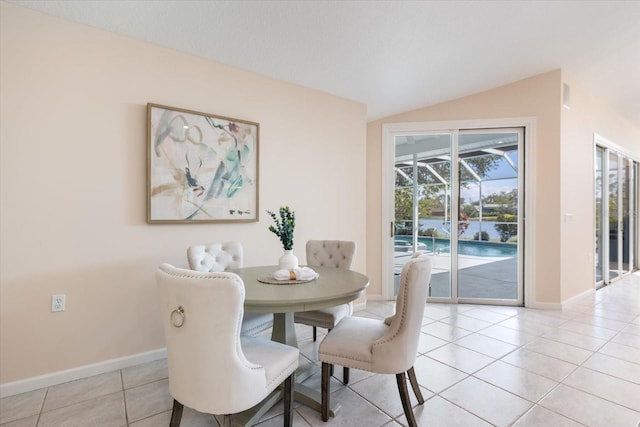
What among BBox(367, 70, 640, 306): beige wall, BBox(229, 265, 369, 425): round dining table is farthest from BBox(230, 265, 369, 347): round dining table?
BBox(367, 70, 640, 306): beige wall

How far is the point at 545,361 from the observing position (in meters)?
2.53

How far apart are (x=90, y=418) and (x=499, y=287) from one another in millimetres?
4735

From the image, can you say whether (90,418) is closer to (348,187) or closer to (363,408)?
(363,408)

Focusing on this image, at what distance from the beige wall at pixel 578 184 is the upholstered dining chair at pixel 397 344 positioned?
3262mm

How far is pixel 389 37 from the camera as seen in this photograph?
2.67 m

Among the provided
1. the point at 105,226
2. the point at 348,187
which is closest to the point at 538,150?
the point at 348,187

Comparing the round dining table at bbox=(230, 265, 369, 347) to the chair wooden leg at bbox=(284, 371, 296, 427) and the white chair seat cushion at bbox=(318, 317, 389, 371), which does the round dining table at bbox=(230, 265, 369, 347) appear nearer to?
the white chair seat cushion at bbox=(318, 317, 389, 371)

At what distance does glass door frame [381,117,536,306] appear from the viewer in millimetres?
3984

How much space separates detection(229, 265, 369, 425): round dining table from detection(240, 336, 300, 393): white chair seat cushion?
8.1 inches

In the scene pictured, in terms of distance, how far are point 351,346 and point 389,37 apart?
2.43 meters

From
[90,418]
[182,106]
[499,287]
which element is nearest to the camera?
[90,418]

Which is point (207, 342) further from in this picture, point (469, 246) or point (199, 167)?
point (469, 246)

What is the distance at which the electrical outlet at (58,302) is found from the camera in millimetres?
2213

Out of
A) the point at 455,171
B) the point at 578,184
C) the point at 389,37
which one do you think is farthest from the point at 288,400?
the point at 578,184
